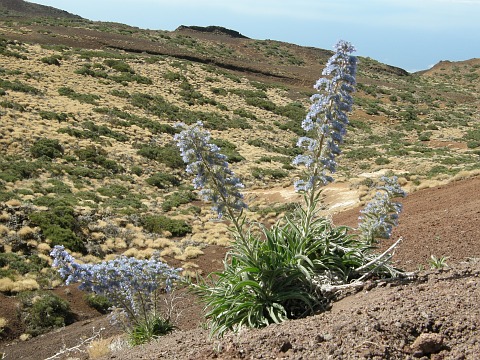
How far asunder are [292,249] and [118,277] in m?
2.34

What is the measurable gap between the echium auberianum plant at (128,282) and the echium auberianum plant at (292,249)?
4.21ft

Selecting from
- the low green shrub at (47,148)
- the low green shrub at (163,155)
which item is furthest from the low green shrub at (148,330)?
the low green shrub at (163,155)

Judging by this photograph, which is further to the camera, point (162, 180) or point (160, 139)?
point (160, 139)

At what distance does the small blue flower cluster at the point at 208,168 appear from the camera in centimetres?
461

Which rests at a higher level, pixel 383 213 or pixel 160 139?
pixel 383 213

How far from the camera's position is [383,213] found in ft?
18.4

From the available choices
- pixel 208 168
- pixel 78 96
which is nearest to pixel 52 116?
pixel 78 96

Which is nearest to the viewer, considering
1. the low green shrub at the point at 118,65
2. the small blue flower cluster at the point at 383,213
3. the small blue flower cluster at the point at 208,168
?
the small blue flower cluster at the point at 208,168

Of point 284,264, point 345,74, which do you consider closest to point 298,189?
point 284,264

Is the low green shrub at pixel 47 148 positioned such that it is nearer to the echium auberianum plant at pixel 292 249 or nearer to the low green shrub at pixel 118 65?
the low green shrub at pixel 118 65

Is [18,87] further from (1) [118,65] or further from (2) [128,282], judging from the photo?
(2) [128,282]

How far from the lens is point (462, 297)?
4.09m

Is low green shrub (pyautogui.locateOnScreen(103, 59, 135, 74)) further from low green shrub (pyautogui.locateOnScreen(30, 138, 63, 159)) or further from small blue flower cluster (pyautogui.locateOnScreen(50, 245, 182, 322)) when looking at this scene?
small blue flower cluster (pyautogui.locateOnScreen(50, 245, 182, 322))

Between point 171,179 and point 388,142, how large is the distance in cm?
2022
